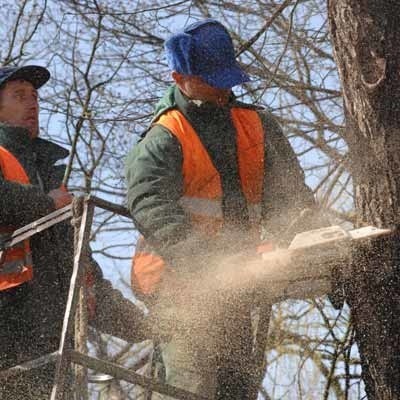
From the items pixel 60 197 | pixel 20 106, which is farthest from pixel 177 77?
pixel 20 106

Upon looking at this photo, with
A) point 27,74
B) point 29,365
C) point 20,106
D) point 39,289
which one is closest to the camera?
point 29,365

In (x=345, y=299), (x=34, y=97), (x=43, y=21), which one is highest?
(x=43, y=21)

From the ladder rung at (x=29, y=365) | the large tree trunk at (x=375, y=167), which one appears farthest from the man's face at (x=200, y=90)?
the ladder rung at (x=29, y=365)

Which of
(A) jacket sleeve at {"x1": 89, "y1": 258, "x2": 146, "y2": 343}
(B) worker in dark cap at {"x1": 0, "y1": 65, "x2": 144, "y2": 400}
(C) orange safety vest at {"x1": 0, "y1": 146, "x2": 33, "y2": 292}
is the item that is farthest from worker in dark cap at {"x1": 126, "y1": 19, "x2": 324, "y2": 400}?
(C) orange safety vest at {"x1": 0, "y1": 146, "x2": 33, "y2": 292}

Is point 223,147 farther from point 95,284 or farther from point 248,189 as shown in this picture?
point 95,284

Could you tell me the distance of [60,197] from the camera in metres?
4.70

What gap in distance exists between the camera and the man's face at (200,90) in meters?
4.63

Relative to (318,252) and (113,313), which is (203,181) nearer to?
(318,252)

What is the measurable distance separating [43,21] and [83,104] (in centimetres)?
89

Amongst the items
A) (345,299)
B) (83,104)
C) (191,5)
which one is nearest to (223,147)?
(345,299)

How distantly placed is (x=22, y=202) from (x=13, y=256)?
247 millimetres

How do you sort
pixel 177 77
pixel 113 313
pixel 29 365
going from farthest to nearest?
1. pixel 113 313
2. pixel 177 77
3. pixel 29 365

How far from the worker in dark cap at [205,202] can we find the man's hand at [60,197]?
0.36 m

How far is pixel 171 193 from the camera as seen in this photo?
4.34 metres
